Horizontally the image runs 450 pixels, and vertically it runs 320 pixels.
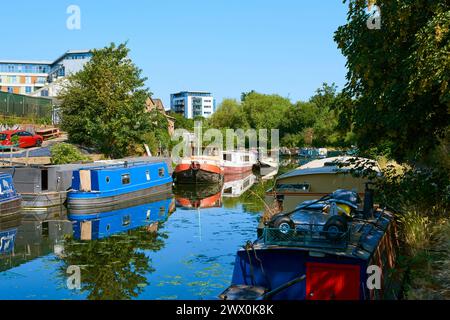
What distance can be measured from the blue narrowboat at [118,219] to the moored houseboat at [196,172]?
967cm

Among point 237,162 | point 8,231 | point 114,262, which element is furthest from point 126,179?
point 237,162

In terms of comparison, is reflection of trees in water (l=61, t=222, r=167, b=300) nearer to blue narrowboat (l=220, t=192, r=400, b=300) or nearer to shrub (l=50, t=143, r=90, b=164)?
blue narrowboat (l=220, t=192, r=400, b=300)

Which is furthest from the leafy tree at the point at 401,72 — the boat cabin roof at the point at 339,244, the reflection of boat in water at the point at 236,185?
the reflection of boat in water at the point at 236,185

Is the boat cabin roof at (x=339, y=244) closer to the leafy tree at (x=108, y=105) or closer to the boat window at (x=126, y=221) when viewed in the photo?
the boat window at (x=126, y=221)

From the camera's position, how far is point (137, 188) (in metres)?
27.1

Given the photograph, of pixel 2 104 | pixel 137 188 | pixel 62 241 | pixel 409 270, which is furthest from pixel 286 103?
pixel 409 270

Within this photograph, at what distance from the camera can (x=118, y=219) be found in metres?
21.5

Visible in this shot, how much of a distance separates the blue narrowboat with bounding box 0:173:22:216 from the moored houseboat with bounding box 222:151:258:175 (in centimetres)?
2508

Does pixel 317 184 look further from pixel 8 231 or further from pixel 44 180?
pixel 44 180

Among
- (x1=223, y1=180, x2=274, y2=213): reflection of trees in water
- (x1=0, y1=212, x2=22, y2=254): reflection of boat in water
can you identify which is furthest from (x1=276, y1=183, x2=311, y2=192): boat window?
(x1=0, y1=212, x2=22, y2=254): reflection of boat in water

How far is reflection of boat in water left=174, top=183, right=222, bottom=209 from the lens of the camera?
26.6 meters

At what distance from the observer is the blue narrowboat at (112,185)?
75.6 ft

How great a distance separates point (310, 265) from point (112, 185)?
18.2 metres
